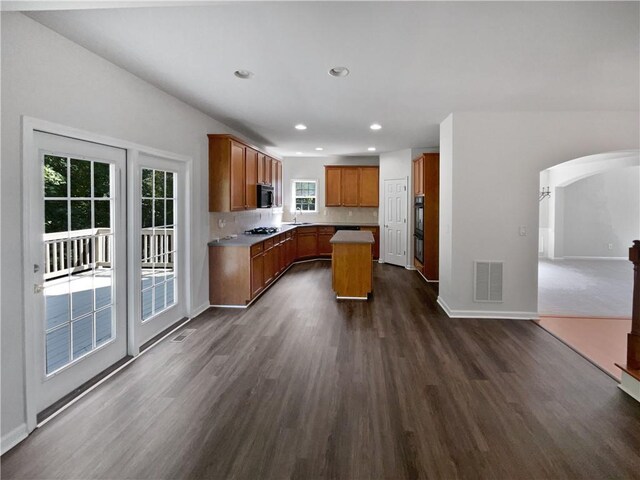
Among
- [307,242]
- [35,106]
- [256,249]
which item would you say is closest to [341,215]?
[307,242]

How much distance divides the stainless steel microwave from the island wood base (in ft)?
5.52

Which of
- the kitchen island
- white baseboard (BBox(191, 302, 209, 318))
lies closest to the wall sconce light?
the kitchen island

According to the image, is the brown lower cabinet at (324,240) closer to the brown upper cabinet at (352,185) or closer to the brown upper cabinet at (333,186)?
the brown upper cabinet at (333,186)

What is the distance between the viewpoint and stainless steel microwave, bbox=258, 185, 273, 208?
6.38 metres

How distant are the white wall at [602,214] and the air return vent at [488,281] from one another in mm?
6893

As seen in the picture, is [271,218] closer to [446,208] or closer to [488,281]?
[446,208]

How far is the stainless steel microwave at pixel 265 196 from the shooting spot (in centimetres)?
638

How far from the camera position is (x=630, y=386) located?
2.78 meters

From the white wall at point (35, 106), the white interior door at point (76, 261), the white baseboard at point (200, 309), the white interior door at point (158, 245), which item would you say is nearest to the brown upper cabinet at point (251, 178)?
the white interior door at point (158, 245)

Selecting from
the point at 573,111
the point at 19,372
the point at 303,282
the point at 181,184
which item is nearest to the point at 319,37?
the point at 181,184

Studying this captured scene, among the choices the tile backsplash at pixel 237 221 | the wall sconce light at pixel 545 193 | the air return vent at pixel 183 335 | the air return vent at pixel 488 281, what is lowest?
the air return vent at pixel 183 335

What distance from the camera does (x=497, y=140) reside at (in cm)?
457

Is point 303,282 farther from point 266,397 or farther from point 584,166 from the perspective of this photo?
point 584,166

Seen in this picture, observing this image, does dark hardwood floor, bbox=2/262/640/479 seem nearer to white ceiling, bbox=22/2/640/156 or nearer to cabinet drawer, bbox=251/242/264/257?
cabinet drawer, bbox=251/242/264/257
